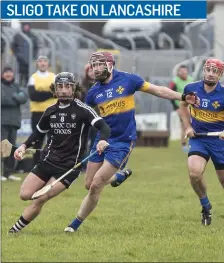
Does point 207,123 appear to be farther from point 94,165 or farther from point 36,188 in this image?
point 36,188

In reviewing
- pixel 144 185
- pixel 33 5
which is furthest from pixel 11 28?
pixel 33 5

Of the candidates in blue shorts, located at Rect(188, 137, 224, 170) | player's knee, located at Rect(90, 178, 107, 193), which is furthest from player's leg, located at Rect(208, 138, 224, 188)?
player's knee, located at Rect(90, 178, 107, 193)

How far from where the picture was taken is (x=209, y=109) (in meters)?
11.2

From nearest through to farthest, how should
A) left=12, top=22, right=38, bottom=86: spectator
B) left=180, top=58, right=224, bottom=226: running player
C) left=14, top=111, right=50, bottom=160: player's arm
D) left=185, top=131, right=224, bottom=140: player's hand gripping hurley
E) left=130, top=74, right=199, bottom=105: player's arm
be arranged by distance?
left=14, top=111, right=50, bottom=160: player's arm
left=130, top=74, right=199, bottom=105: player's arm
left=185, top=131, right=224, bottom=140: player's hand gripping hurley
left=180, top=58, right=224, bottom=226: running player
left=12, top=22, right=38, bottom=86: spectator

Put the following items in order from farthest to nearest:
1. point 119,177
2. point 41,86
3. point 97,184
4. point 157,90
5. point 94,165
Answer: point 41,86
point 119,177
point 94,165
point 157,90
point 97,184

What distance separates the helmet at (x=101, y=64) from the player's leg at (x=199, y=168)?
1.53 m

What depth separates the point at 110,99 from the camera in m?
10.7

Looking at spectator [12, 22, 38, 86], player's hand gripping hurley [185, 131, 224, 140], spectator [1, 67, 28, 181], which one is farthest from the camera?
A: spectator [12, 22, 38, 86]

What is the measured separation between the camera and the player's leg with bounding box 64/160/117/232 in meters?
10.4

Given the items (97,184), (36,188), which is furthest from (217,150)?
(36,188)

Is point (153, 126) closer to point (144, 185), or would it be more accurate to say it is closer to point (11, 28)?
point (11, 28)

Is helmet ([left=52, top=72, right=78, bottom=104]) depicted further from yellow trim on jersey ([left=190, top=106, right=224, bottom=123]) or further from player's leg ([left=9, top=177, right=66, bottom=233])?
yellow trim on jersey ([left=190, top=106, right=224, bottom=123])

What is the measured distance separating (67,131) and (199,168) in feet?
5.92

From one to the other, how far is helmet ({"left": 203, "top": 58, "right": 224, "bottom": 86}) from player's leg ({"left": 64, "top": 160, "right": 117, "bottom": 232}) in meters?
1.72
